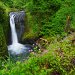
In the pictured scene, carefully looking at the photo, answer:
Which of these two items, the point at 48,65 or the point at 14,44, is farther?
the point at 14,44

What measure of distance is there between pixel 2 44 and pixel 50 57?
8.48m

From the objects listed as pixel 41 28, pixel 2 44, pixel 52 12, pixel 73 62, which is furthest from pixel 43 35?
pixel 73 62

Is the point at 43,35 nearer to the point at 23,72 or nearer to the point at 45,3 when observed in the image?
the point at 45,3

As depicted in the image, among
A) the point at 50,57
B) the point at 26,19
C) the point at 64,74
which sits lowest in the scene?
the point at 64,74

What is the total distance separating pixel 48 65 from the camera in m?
5.24

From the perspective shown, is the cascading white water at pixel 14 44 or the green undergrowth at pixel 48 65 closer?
the green undergrowth at pixel 48 65

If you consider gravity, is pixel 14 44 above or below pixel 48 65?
below

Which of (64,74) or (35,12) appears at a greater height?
(35,12)

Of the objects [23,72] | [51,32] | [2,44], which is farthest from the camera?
[51,32]

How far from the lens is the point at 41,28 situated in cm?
1766

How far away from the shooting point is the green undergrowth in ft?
15.8

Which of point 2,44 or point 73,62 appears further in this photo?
point 2,44

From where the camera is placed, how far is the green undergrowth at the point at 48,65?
481 centimetres

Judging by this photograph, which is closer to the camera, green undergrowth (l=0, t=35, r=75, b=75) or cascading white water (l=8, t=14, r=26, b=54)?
green undergrowth (l=0, t=35, r=75, b=75)
